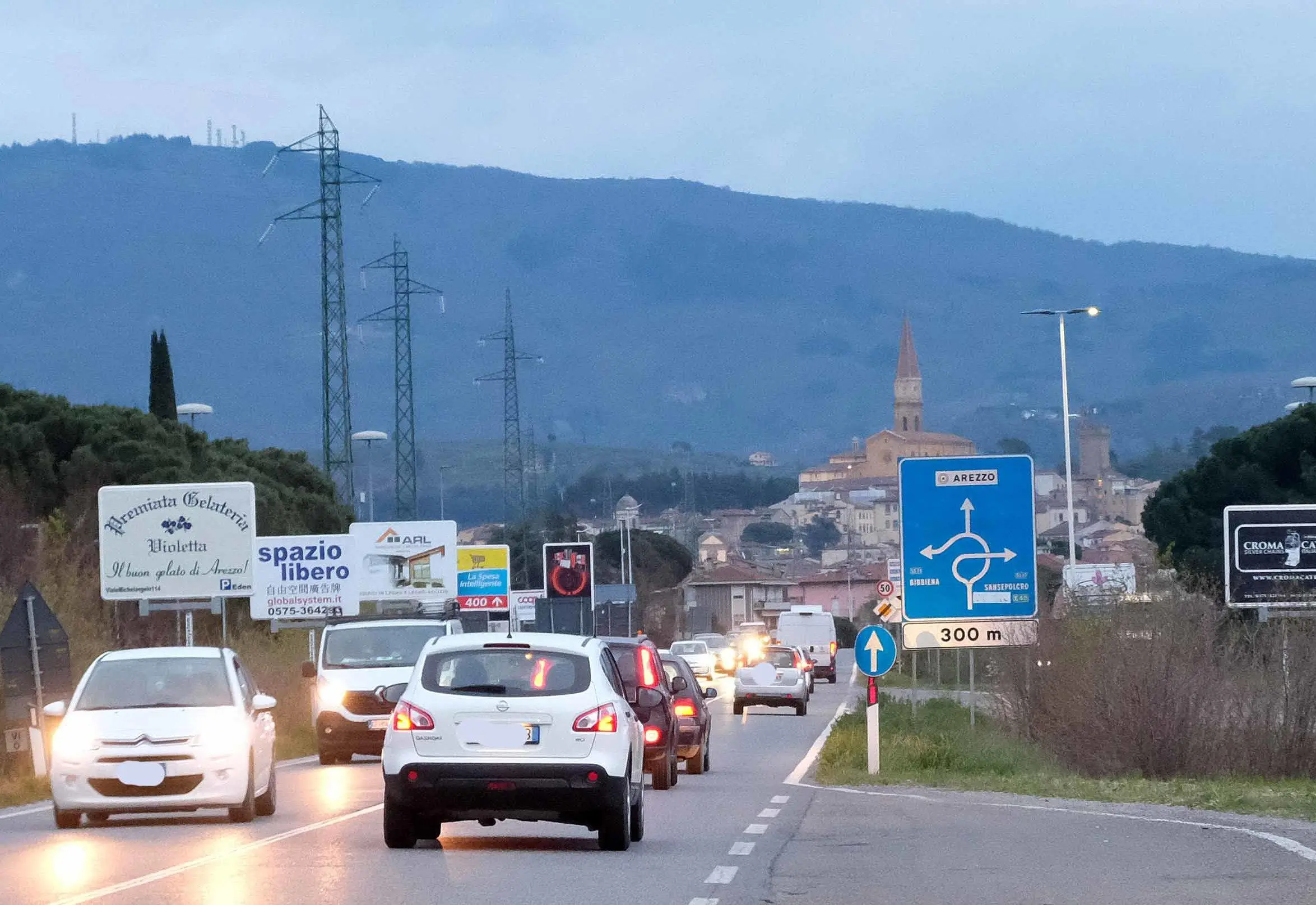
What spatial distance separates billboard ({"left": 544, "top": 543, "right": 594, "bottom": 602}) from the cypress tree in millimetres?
12878

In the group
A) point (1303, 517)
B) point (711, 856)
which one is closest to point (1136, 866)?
point (711, 856)

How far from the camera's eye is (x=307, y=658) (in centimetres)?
4722

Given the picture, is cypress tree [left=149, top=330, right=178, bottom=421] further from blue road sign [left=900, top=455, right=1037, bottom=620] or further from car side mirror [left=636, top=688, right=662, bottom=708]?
car side mirror [left=636, top=688, right=662, bottom=708]

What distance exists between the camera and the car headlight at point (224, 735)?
18547mm

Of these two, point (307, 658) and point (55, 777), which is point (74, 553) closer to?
point (307, 658)

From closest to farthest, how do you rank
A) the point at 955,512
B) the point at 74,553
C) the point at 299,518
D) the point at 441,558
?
the point at 955,512 < the point at 74,553 < the point at 441,558 < the point at 299,518

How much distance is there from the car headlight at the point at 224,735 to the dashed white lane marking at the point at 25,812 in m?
3.51

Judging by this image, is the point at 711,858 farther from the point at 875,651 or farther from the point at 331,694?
the point at 331,694

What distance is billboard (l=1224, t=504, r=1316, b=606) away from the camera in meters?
40.2

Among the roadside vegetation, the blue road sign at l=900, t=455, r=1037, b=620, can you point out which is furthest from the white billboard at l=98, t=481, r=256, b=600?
the blue road sign at l=900, t=455, r=1037, b=620

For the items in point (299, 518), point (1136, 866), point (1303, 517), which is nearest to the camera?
point (1136, 866)

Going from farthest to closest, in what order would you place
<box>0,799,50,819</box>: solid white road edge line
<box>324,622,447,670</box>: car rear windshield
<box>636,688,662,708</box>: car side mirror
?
<box>324,622,447,670</box>: car rear windshield → <box>0,799,50,819</box>: solid white road edge line → <box>636,688,662,708</box>: car side mirror

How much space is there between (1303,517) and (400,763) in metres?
29.1

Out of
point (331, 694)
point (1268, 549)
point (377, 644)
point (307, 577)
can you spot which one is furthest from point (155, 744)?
point (307, 577)
